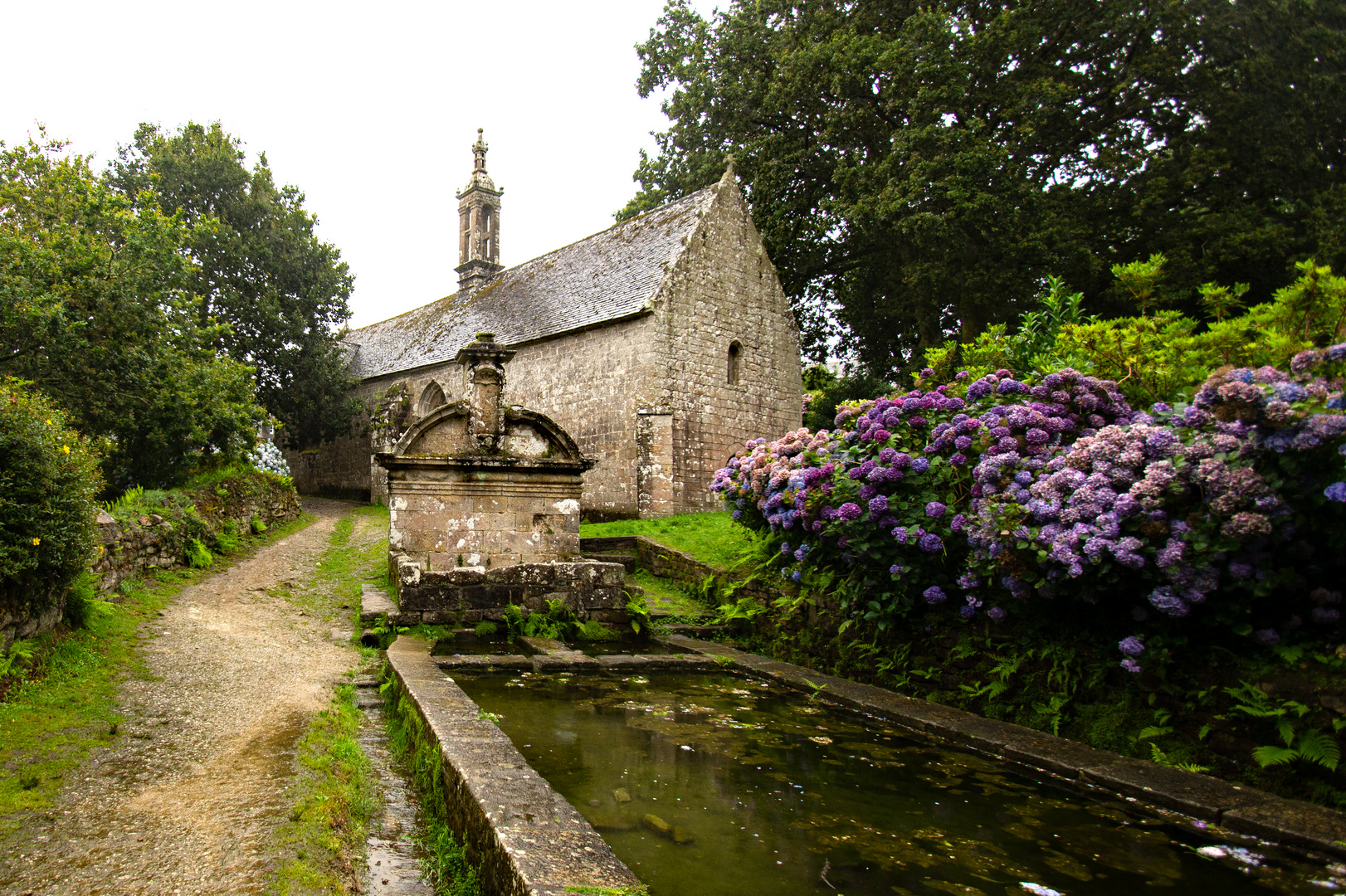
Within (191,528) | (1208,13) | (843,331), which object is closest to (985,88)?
(1208,13)

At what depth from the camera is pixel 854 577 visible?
612 cm

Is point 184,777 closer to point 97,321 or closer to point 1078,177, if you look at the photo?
point 97,321

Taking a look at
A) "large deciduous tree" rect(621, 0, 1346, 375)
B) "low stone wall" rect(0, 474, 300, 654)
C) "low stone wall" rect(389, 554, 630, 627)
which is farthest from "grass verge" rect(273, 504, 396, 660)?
"large deciduous tree" rect(621, 0, 1346, 375)

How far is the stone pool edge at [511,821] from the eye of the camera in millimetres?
2328

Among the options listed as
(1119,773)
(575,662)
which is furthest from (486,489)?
(1119,773)

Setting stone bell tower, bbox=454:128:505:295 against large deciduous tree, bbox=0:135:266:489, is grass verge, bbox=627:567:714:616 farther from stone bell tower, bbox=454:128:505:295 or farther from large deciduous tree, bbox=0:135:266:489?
stone bell tower, bbox=454:128:505:295

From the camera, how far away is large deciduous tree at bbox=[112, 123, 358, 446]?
25.1 meters

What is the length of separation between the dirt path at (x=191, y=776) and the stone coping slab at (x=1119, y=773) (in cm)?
352

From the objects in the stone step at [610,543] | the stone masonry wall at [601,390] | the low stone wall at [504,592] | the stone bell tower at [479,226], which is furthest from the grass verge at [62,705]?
the stone bell tower at [479,226]

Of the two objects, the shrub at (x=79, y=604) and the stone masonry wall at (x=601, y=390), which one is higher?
the stone masonry wall at (x=601, y=390)

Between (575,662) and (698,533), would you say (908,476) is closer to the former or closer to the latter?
(575,662)

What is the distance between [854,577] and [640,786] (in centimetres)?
304

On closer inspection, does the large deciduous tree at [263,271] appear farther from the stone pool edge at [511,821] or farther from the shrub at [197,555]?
the stone pool edge at [511,821]

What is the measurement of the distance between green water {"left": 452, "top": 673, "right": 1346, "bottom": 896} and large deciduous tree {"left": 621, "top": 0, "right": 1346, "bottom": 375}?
1304 centimetres
